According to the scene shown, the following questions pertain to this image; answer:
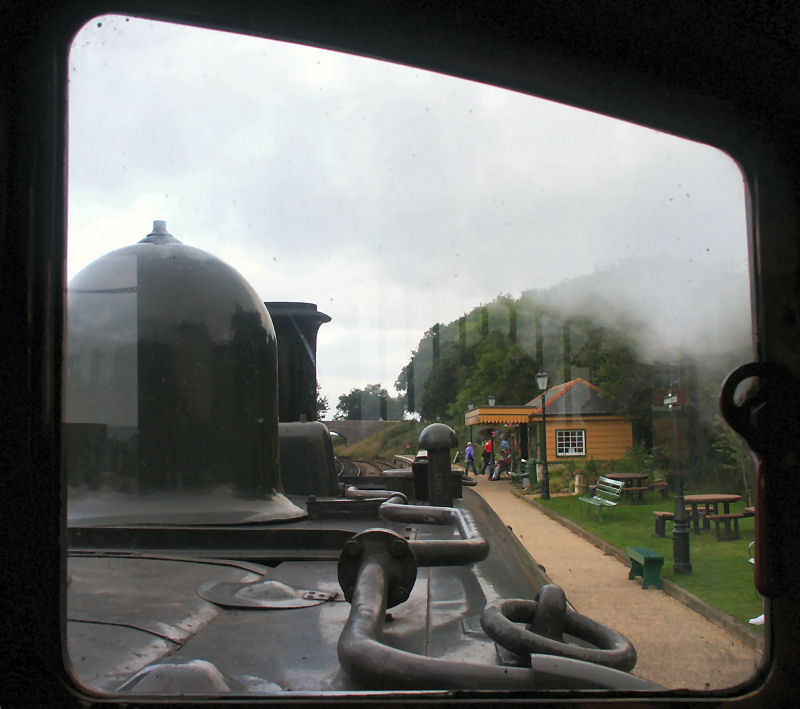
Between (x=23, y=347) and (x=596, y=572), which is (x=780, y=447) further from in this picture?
(x=23, y=347)

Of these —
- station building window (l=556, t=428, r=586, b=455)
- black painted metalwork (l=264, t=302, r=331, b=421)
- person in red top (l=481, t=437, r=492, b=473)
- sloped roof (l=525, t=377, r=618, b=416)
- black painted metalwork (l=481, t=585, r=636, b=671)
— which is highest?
black painted metalwork (l=264, t=302, r=331, b=421)

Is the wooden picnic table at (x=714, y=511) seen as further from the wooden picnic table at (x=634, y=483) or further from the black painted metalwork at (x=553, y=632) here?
the black painted metalwork at (x=553, y=632)

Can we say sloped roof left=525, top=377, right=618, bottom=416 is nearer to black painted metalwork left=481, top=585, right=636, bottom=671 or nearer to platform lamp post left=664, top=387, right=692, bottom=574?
platform lamp post left=664, top=387, right=692, bottom=574

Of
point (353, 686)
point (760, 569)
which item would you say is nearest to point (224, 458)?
point (353, 686)

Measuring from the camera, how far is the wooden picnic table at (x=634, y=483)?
101cm

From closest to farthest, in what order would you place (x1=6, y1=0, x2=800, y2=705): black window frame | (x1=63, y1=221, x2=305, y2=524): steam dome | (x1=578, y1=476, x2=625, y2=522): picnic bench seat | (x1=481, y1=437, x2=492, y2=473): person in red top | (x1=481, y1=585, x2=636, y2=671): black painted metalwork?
(x1=6, y1=0, x2=800, y2=705): black window frame → (x1=481, y1=585, x2=636, y2=671): black painted metalwork → (x1=578, y1=476, x2=625, y2=522): picnic bench seat → (x1=481, y1=437, x2=492, y2=473): person in red top → (x1=63, y1=221, x2=305, y2=524): steam dome

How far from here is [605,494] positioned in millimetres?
1151

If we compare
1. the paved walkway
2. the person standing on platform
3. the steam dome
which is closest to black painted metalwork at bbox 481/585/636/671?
the paved walkway

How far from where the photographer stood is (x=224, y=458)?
2969mm

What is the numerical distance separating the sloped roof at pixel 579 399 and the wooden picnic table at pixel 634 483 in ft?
0.29

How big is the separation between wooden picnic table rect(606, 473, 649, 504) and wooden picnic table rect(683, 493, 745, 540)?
0.10m

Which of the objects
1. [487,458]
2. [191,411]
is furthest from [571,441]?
[191,411]

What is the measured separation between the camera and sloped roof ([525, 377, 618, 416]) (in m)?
1.07

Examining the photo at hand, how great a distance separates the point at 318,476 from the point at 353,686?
12.1 ft
